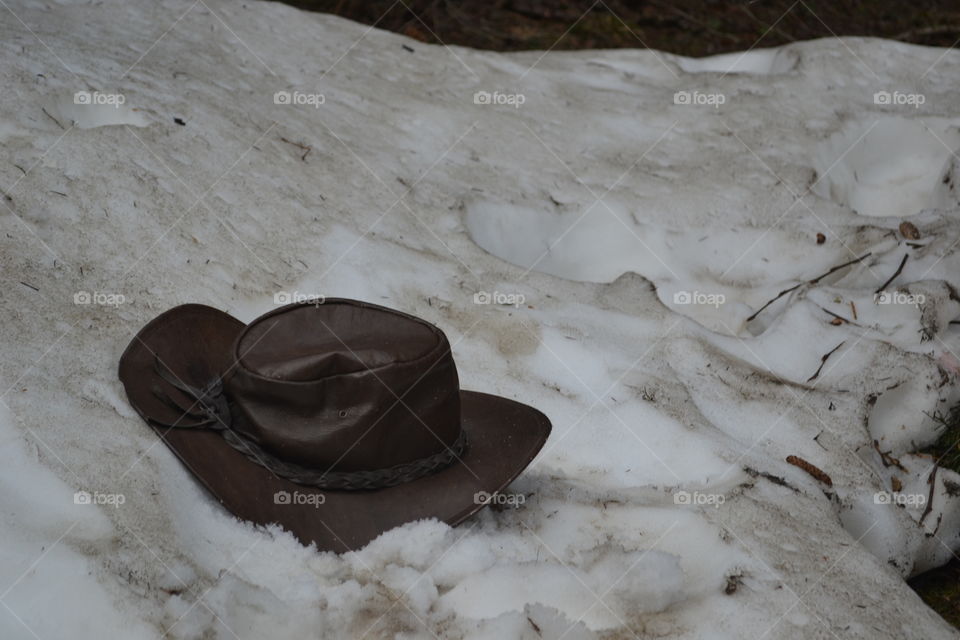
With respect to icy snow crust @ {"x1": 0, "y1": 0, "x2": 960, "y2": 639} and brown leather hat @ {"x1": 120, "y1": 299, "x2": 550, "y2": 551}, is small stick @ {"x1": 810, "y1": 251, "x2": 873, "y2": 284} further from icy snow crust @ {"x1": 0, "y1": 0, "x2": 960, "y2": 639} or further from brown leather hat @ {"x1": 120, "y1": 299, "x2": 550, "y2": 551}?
brown leather hat @ {"x1": 120, "y1": 299, "x2": 550, "y2": 551}

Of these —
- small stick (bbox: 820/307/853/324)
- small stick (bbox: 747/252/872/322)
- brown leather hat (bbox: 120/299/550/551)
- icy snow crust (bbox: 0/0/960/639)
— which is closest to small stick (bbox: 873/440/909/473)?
icy snow crust (bbox: 0/0/960/639)

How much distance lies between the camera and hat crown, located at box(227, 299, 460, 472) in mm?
2684

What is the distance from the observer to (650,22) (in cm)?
802

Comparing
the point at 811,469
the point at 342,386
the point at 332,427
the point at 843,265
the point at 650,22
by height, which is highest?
the point at 342,386

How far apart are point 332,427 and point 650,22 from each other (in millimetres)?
6154

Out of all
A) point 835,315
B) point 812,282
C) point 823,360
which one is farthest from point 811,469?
point 812,282

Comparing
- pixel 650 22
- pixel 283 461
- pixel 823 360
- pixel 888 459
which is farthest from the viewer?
pixel 650 22

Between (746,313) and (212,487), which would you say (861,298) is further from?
(212,487)

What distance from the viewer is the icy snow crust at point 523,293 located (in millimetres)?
2711

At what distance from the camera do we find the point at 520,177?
5.17m

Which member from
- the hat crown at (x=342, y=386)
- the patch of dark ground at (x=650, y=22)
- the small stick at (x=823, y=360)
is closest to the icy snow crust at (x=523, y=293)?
the small stick at (x=823, y=360)

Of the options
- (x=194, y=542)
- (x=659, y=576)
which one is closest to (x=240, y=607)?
(x=194, y=542)

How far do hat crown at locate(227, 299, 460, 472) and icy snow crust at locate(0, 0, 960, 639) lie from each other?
0.24 metres

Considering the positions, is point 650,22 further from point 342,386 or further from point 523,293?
point 342,386
